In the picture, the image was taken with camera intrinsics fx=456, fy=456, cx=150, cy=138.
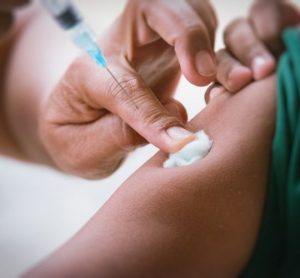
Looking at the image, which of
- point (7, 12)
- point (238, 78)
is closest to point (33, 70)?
point (7, 12)

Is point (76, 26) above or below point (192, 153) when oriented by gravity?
above

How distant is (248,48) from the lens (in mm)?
526

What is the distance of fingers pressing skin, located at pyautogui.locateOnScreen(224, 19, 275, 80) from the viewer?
0.51 m

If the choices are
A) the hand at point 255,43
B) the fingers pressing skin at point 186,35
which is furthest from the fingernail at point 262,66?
the fingers pressing skin at point 186,35

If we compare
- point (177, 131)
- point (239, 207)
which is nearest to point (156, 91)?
point (177, 131)

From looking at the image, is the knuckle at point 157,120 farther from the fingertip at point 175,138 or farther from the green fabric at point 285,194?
the green fabric at point 285,194

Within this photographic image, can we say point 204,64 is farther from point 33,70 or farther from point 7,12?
point 33,70

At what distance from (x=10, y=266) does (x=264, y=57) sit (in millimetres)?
359

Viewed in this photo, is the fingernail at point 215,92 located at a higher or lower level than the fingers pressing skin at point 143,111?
lower

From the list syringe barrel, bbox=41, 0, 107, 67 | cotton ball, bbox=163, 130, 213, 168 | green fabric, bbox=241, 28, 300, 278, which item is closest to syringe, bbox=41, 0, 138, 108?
syringe barrel, bbox=41, 0, 107, 67

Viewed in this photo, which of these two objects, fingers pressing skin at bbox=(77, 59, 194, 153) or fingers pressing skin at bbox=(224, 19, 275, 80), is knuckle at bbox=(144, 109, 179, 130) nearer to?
fingers pressing skin at bbox=(77, 59, 194, 153)

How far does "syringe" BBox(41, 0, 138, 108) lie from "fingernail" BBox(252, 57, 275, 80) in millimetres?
190

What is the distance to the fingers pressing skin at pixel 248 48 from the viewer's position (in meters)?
0.51

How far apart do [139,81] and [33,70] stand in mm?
317
